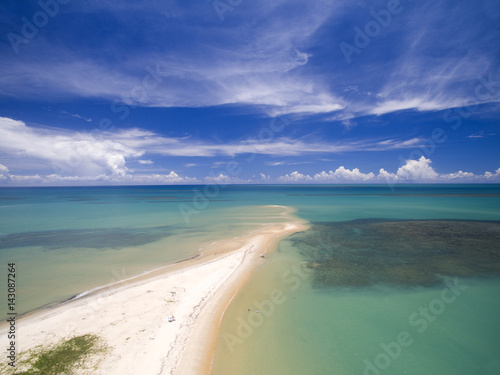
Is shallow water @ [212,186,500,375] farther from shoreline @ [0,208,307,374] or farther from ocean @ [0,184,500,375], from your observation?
shoreline @ [0,208,307,374]

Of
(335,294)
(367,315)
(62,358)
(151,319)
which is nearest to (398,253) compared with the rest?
(335,294)

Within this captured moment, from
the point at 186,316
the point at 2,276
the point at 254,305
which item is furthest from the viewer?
the point at 2,276

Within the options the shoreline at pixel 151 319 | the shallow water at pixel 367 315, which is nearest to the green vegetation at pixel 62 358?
the shoreline at pixel 151 319

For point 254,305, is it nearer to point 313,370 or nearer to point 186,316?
point 186,316

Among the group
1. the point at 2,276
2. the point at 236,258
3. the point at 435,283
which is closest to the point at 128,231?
the point at 2,276

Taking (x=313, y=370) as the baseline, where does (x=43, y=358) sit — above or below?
above

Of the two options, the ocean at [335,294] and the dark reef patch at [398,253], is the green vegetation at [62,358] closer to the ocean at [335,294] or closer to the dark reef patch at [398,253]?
the ocean at [335,294]
